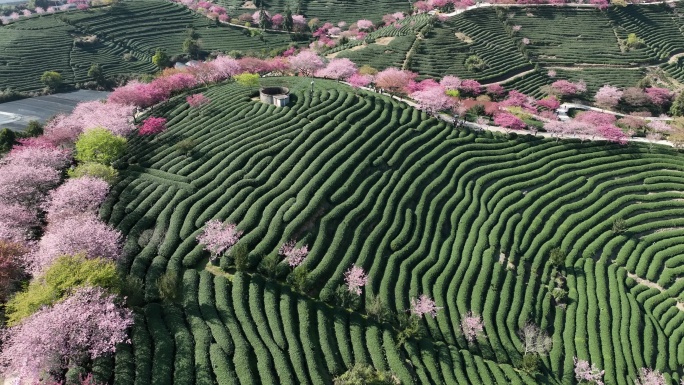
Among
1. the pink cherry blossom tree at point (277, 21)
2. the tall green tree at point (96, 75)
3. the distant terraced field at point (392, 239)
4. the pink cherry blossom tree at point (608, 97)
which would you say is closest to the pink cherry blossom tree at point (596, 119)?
the distant terraced field at point (392, 239)

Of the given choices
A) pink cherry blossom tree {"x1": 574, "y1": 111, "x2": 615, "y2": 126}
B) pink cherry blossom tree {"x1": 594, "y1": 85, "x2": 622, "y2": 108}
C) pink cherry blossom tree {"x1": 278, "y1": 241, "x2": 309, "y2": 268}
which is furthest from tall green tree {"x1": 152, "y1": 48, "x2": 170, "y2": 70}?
pink cherry blossom tree {"x1": 594, "y1": 85, "x2": 622, "y2": 108}

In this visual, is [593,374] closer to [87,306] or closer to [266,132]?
[87,306]

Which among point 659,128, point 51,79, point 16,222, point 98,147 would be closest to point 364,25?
point 659,128

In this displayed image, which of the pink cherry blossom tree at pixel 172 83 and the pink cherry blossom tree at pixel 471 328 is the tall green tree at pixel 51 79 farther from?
the pink cherry blossom tree at pixel 471 328

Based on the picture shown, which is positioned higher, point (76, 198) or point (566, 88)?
point (566, 88)

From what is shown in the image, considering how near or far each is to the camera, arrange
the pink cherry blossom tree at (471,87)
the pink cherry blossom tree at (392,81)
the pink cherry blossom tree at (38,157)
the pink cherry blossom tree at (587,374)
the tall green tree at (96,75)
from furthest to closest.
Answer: the tall green tree at (96,75)
the pink cherry blossom tree at (471,87)
the pink cherry blossom tree at (392,81)
the pink cherry blossom tree at (38,157)
the pink cherry blossom tree at (587,374)

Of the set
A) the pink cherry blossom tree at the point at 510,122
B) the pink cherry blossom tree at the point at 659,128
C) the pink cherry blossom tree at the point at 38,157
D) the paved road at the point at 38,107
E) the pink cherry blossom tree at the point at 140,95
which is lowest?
the paved road at the point at 38,107

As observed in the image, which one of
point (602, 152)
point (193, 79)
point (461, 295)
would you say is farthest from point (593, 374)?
point (193, 79)

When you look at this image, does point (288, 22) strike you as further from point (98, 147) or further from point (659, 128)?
point (659, 128)
